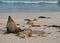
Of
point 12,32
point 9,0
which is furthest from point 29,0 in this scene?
point 12,32

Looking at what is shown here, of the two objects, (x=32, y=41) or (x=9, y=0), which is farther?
(x=9, y=0)

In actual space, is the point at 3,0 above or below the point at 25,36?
below

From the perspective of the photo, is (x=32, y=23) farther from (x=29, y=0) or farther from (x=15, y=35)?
(x=29, y=0)

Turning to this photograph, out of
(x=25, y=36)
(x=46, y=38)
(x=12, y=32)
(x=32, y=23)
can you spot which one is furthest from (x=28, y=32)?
(x=32, y=23)

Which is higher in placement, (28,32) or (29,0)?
(28,32)

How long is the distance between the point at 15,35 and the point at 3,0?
26053 mm

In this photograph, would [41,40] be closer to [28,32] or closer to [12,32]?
[28,32]

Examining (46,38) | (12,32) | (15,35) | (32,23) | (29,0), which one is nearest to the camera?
(46,38)

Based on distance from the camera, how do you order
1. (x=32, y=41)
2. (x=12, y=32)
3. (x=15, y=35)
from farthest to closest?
1. (x=12, y=32)
2. (x=15, y=35)
3. (x=32, y=41)

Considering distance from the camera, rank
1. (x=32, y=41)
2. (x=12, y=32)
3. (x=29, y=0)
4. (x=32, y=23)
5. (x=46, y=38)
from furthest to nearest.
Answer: (x=29, y=0)
(x=32, y=23)
(x=12, y=32)
(x=46, y=38)
(x=32, y=41)

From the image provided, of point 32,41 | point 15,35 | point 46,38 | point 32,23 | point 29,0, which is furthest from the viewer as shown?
point 29,0

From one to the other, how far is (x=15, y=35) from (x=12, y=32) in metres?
0.53

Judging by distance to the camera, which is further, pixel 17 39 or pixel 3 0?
pixel 3 0

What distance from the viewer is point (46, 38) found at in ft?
22.7
